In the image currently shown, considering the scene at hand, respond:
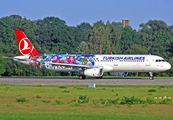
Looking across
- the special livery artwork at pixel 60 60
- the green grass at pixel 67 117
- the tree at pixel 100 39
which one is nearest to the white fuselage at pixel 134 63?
the special livery artwork at pixel 60 60

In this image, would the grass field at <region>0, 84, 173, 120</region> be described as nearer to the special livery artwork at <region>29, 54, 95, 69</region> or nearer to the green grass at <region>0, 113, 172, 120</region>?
the green grass at <region>0, 113, 172, 120</region>

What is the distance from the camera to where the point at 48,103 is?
21.0m

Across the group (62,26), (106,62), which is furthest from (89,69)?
(62,26)

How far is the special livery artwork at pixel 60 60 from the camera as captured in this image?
49875 millimetres

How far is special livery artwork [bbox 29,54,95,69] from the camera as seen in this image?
49.9 metres

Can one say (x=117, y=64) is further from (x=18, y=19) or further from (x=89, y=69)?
(x=18, y=19)

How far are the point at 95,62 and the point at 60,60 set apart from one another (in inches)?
220

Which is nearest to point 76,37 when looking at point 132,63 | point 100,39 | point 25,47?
point 100,39

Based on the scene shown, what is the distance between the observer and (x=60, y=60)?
5125cm

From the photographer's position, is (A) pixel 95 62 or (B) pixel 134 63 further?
(A) pixel 95 62

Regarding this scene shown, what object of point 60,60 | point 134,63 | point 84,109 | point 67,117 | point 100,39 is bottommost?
point 67,117

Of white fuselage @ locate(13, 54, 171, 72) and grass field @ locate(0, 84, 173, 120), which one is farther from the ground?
white fuselage @ locate(13, 54, 171, 72)

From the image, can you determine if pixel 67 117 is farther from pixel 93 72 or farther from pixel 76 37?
pixel 76 37

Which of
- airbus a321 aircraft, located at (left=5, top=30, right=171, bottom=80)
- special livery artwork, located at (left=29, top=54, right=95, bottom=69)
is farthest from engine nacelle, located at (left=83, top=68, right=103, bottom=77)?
special livery artwork, located at (left=29, top=54, right=95, bottom=69)
